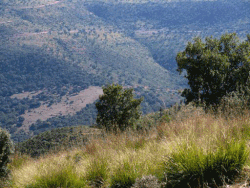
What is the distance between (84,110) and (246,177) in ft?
332

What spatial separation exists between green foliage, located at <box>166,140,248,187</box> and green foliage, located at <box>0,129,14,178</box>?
4.53m

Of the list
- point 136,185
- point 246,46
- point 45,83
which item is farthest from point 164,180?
point 45,83

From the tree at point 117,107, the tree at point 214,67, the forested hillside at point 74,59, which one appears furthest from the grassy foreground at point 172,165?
the forested hillside at point 74,59

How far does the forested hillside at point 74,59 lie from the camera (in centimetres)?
10768

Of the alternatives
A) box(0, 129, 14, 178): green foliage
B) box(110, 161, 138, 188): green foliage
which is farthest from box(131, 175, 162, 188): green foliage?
box(0, 129, 14, 178): green foliage

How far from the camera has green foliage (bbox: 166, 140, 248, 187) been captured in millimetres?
3520

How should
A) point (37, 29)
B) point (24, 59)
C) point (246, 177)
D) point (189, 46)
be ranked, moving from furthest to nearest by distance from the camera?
1. point (37, 29)
2. point (24, 59)
3. point (189, 46)
4. point (246, 177)

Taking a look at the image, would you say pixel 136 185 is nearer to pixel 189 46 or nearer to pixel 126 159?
pixel 126 159

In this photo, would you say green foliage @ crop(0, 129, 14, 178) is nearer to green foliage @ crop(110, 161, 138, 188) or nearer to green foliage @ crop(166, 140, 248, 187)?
green foliage @ crop(110, 161, 138, 188)

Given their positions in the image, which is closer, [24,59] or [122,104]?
[122,104]

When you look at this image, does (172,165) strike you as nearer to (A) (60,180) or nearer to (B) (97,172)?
(B) (97,172)

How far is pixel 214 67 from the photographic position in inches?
709

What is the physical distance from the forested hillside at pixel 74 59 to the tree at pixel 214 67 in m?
72.5

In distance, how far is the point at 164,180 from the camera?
377cm
